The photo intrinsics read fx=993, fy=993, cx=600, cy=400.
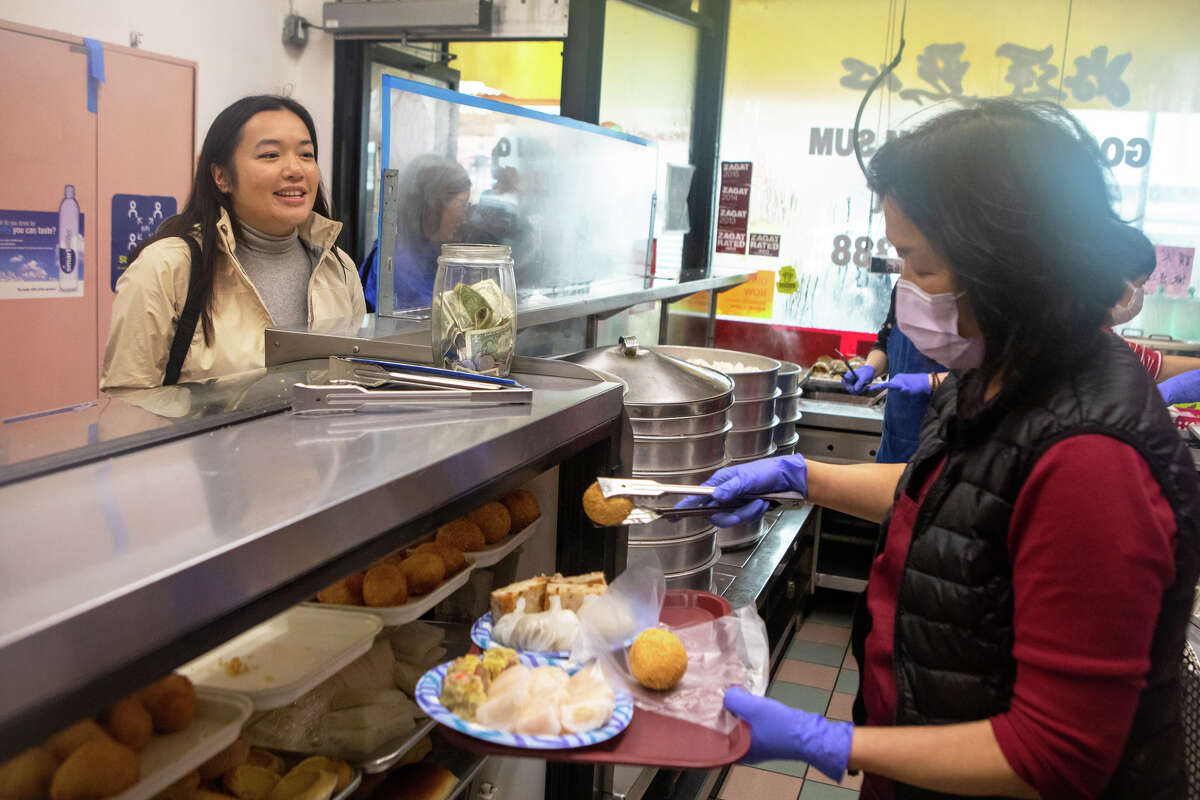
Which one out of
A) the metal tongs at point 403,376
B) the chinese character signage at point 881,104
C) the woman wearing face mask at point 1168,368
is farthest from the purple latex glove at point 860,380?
the metal tongs at point 403,376

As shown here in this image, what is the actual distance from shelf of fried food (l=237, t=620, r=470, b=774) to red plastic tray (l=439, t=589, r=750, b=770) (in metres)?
0.12

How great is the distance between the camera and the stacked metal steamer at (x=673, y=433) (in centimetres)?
234

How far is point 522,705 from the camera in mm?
1160

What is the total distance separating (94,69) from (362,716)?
3.43 meters

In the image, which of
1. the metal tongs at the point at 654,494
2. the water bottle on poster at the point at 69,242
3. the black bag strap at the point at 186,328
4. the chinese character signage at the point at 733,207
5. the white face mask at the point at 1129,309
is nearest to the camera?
the metal tongs at the point at 654,494

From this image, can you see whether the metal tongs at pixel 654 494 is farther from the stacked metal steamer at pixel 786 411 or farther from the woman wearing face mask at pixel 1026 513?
the stacked metal steamer at pixel 786 411

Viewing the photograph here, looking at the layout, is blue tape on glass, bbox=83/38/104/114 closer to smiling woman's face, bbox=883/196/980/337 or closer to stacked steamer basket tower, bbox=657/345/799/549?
stacked steamer basket tower, bbox=657/345/799/549

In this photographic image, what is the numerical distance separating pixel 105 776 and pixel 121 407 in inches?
27.0

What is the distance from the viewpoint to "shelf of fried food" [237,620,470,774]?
1.22m

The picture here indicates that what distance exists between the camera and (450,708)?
1146mm

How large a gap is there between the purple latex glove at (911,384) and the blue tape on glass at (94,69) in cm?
322

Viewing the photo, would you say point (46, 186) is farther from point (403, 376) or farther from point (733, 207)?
point (733, 207)

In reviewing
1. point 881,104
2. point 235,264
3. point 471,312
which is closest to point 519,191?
point 235,264

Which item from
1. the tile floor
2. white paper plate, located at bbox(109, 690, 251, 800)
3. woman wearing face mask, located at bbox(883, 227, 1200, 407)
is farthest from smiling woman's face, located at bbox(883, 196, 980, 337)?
woman wearing face mask, located at bbox(883, 227, 1200, 407)
